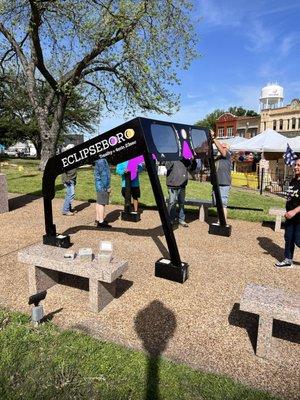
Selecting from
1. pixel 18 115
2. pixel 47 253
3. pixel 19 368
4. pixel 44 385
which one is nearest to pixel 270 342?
pixel 44 385

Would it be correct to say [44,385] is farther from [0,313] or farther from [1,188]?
[1,188]

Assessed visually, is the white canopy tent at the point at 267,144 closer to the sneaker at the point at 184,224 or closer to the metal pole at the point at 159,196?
the sneaker at the point at 184,224

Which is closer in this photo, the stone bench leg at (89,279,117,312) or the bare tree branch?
the stone bench leg at (89,279,117,312)

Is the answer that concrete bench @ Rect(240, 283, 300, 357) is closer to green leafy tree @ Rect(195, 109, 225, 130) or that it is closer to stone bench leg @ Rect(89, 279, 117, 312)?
stone bench leg @ Rect(89, 279, 117, 312)

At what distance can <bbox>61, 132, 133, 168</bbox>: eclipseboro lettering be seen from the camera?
4520 millimetres

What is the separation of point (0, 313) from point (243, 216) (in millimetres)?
6736

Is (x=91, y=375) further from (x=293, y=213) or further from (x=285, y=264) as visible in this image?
(x=285, y=264)

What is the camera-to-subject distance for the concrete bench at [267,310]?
3.00 meters

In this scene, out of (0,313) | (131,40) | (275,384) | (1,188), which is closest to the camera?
(275,384)

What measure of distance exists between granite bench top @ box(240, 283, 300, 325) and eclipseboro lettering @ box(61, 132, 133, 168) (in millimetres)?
2434

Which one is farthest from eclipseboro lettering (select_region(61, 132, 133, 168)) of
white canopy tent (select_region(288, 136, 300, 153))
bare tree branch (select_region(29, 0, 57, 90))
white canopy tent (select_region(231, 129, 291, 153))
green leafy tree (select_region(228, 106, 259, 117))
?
green leafy tree (select_region(228, 106, 259, 117))

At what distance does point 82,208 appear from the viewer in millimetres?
9758

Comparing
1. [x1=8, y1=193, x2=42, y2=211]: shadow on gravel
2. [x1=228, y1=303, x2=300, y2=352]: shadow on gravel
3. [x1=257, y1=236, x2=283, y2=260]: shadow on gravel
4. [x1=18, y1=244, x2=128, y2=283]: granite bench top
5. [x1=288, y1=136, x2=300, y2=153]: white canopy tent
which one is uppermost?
[x1=288, y1=136, x2=300, y2=153]: white canopy tent

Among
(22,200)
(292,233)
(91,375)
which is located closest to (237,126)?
(22,200)
